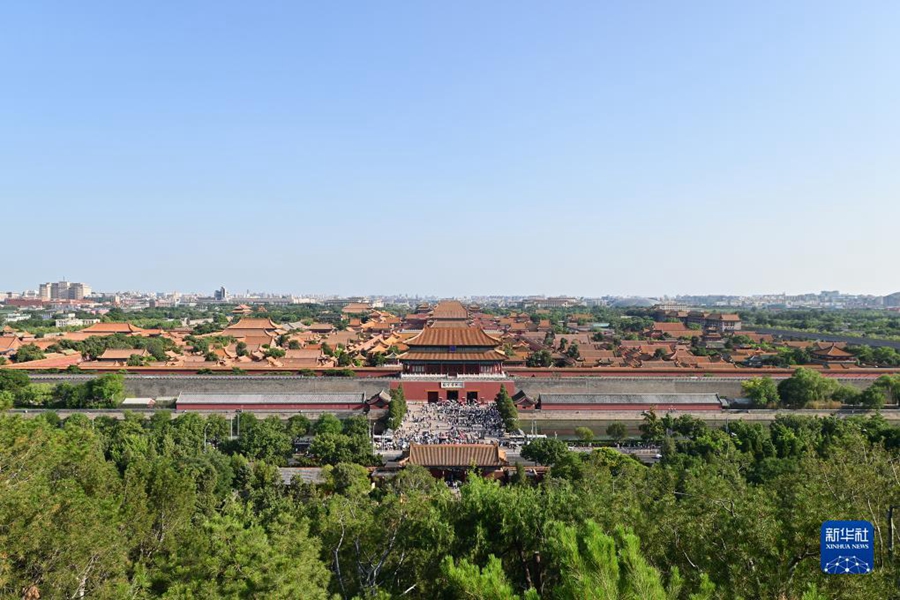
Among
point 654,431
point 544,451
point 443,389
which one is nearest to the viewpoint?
point 544,451

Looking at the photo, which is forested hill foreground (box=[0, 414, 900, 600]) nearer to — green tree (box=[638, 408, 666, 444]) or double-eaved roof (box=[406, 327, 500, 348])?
green tree (box=[638, 408, 666, 444])

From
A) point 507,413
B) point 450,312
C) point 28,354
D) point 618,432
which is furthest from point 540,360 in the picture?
point 28,354

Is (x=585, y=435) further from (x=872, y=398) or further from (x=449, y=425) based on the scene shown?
(x=872, y=398)

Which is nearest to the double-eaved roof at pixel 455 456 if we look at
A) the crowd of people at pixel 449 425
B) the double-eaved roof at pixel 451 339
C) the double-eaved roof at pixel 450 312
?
the crowd of people at pixel 449 425

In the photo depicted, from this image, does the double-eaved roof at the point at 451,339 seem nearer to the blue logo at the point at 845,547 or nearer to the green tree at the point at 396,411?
the green tree at the point at 396,411

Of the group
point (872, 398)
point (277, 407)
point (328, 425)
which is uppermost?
point (872, 398)

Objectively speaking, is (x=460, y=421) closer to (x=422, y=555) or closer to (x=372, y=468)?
(x=372, y=468)
